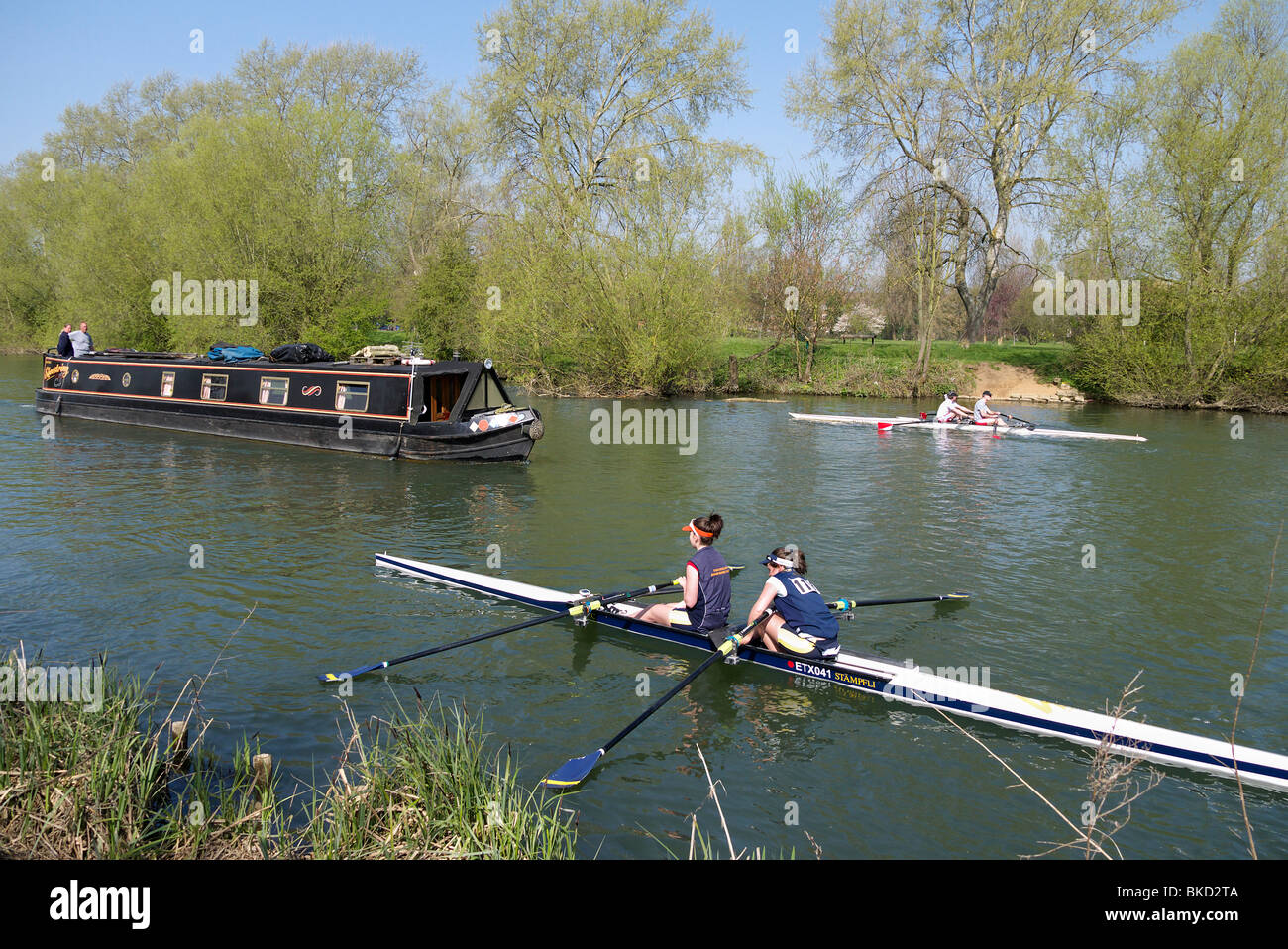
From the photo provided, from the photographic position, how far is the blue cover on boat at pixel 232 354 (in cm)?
2467

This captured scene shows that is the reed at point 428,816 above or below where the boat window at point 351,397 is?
below

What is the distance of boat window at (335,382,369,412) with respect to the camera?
70.4ft

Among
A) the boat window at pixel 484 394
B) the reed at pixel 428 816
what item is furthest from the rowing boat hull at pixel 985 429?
the reed at pixel 428 816

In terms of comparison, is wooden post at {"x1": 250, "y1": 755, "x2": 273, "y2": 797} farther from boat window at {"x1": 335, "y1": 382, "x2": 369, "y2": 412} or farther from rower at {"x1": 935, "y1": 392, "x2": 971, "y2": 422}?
rower at {"x1": 935, "y1": 392, "x2": 971, "y2": 422}

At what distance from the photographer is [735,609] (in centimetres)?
1089

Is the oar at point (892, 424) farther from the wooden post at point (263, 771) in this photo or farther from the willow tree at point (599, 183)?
the wooden post at point (263, 771)

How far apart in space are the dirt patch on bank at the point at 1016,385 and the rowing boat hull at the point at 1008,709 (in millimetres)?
34123

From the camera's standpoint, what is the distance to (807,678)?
8.67 metres

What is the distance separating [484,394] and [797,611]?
48.5 feet

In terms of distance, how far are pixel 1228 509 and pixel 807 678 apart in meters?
12.6

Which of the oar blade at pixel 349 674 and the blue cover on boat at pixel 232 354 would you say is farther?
the blue cover on boat at pixel 232 354

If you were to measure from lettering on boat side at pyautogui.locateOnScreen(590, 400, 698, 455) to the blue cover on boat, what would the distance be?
1028 cm

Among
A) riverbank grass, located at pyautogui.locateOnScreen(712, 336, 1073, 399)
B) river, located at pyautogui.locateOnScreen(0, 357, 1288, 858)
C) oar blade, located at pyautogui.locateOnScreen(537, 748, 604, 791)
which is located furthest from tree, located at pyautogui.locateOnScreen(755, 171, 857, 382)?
oar blade, located at pyautogui.locateOnScreen(537, 748, 604, 791)
